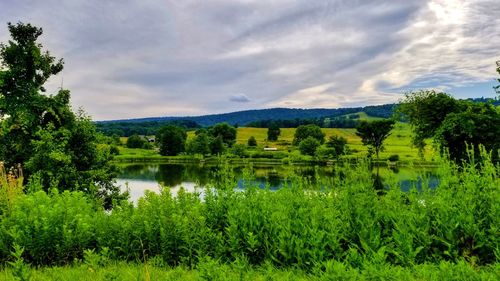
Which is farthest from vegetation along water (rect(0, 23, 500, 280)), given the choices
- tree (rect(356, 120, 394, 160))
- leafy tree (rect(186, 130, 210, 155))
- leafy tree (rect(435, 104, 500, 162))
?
leafy tree (rect(186, 130, 210, 155))

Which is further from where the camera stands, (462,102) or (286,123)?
(286,123)

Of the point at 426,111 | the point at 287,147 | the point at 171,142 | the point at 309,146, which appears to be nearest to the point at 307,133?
the point at 287,147

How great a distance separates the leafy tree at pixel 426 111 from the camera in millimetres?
31252

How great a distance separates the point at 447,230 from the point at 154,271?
4.50 metres

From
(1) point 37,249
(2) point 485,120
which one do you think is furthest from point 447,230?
(2) point 485,120

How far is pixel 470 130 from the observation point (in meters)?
26.4

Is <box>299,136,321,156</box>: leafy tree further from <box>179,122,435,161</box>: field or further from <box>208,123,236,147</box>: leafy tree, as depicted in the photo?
<box>208,123,236,147</box>: leafy tree

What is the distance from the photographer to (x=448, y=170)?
6.76m

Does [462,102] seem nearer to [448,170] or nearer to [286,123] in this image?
[448,170]

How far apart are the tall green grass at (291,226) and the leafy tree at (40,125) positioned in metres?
12.6

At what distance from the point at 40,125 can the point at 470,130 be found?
87.8 ft

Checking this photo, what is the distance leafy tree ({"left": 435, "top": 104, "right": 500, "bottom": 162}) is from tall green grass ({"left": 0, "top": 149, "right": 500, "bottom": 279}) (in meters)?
22.7

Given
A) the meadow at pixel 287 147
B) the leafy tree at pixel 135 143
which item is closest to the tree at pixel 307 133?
the meadow at pixel 287 147

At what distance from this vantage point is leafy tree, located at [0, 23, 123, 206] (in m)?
19.4
